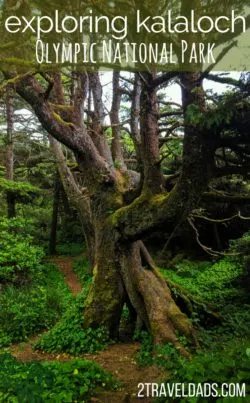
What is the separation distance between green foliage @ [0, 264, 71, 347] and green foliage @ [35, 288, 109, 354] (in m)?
1.20

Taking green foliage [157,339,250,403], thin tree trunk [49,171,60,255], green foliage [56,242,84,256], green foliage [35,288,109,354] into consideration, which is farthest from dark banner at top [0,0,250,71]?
green foliage [56,242,84,256]

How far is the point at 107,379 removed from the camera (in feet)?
19.4

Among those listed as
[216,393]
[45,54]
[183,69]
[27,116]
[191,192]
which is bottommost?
[216,393]

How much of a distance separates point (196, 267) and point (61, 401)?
11828 millimetres

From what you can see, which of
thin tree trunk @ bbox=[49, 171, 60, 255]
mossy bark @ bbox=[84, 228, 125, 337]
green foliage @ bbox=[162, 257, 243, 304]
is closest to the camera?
mossy bark @ bbox=[84, 228, 125, 337]

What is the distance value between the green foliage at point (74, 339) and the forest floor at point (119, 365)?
157mm

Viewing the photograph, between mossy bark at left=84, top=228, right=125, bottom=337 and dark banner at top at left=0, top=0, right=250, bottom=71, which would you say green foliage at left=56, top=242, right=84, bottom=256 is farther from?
dark banner at top at left=0, top=0, right=250, bottom=71

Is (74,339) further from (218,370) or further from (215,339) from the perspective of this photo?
(218,370)

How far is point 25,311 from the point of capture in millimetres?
10266

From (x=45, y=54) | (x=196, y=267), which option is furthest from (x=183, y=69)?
(x=196, y=267)

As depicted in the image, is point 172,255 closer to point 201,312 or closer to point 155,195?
point 201,312

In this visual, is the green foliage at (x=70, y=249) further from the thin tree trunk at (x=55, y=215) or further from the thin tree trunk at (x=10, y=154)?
the thin tree trunk at (x=10, y=154)

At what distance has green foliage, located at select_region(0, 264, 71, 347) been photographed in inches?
377

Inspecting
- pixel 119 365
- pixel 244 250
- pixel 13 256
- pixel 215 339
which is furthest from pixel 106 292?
pixel 13 256
